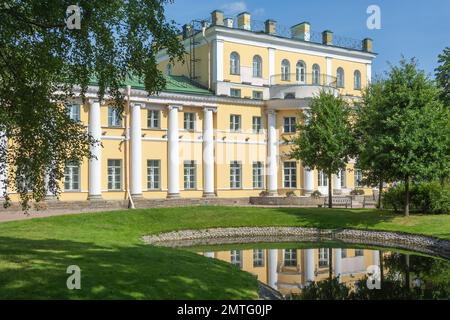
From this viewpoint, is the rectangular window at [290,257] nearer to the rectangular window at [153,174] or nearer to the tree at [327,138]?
the tree at [327,138]

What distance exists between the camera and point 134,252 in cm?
1711

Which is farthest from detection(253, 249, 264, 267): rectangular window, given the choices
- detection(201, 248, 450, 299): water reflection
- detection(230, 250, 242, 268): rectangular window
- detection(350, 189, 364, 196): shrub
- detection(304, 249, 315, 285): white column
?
detection(350, 189, 364, 196): shrub

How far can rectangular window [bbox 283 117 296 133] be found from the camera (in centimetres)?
4294

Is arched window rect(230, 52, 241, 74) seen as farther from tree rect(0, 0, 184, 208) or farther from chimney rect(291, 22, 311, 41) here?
tree rect(0, 0, 184, 208)

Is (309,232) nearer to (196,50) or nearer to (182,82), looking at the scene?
(182,82)

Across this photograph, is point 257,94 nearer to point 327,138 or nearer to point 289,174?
point 289,174

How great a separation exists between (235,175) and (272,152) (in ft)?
12.6

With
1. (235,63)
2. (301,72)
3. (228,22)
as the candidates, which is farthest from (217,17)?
(301,72)

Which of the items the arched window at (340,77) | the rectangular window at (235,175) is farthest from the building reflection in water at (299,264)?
the arched window at (340,77)

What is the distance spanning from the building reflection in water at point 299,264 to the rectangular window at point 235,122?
62.9 feet

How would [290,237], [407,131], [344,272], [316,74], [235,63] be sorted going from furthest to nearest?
[316,74] < [235,63] < [290,237] < [407,131] < [344,272]

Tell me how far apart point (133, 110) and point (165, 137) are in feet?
10.9

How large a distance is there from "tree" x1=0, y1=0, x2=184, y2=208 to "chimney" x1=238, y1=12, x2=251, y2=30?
1284 inches

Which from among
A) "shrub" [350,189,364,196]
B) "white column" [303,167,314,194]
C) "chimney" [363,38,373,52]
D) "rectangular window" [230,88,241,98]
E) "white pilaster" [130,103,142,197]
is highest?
"chimney" [363,38,373,52]
